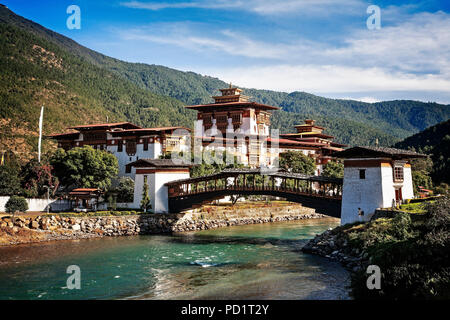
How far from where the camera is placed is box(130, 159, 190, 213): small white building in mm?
48500

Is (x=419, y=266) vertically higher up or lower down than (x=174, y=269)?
higher up

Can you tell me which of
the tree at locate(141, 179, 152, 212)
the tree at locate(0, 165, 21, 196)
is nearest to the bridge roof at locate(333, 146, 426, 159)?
the tree at locate(141, 179, 152, 212)

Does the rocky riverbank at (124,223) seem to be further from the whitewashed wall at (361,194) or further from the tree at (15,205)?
the whitewashed wall at (361,194)

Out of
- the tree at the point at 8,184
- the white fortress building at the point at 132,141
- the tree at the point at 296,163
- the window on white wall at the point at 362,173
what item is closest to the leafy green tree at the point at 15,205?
the tree at the point at 8,184

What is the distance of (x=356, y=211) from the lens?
34.8m

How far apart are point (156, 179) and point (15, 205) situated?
14236 millimetres

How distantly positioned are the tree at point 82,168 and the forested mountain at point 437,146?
48.0 m

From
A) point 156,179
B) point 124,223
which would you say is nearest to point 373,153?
point 156,179

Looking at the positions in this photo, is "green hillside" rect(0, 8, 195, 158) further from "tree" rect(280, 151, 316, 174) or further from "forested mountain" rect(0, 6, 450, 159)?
"tree" rect(280, 151, 316, 174)

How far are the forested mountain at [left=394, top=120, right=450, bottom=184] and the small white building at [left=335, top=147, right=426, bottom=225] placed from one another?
3584 centimetres

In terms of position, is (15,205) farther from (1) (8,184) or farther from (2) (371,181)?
(2) (371,181)

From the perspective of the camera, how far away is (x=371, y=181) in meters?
34.1

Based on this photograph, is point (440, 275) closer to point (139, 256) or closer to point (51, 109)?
point (139, 256)
